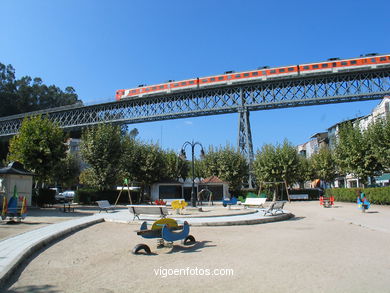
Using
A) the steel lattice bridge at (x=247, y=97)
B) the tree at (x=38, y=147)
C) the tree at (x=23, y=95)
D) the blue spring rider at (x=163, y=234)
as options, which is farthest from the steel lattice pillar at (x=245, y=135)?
the tree at (x=23, y=95)

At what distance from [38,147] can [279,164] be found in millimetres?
27558

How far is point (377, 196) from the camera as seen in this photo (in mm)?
26578

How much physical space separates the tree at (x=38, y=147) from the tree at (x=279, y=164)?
24314 millimetres

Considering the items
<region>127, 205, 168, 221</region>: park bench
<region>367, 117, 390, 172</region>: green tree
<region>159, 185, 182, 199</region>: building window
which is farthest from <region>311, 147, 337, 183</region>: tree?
<region>127, 205, 168, 221</region>: park bench

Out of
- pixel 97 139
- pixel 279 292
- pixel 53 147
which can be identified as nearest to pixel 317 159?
pixel 97 139

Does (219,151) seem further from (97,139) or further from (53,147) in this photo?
(53,147)

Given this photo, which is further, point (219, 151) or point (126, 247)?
point (219, 151)

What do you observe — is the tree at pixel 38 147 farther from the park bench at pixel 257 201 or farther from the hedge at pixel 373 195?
the hedge at pixel 373 195

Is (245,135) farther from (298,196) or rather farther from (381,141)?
(381,141)

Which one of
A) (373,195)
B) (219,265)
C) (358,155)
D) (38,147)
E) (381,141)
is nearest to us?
(219,265)

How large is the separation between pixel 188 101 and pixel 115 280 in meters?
51.2

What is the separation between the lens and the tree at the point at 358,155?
3059 centimetres

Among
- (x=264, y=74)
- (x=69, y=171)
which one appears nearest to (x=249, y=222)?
(x=69, y=171)

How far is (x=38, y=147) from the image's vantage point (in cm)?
2491
